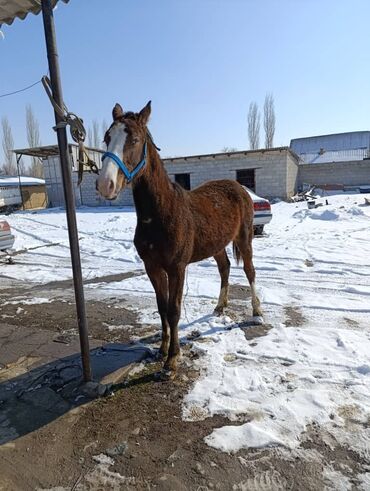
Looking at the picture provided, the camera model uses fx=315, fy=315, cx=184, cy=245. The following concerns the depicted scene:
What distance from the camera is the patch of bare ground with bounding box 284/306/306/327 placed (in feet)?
13.2

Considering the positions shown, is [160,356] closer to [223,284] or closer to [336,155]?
[223,284]

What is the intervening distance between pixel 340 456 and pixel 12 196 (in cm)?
A: 3114

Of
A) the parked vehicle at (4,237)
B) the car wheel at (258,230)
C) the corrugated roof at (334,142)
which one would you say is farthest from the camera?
the corrugated roof at (334,142)

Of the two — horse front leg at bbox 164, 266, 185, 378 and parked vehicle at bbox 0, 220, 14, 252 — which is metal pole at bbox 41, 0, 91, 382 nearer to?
horse front leg at bbox 164, 266, 185, 378

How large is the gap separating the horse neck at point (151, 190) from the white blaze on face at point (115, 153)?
459 millimetres

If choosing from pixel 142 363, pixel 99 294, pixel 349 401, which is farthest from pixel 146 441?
pixel 99 294

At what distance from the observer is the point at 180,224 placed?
3127mm

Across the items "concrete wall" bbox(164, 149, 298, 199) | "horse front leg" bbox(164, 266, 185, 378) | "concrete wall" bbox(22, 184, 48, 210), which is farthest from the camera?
"concrete wall" bbox(22, 184, 48, 210)

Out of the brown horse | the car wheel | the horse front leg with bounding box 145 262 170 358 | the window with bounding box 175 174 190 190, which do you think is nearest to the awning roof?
the brown horse

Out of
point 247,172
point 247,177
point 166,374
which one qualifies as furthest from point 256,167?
point 166,374

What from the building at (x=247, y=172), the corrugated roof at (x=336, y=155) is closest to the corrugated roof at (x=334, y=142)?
the corrugated roof at (x=336, y=155)

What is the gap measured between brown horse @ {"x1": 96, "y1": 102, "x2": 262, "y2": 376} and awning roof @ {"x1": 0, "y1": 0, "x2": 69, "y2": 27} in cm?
165

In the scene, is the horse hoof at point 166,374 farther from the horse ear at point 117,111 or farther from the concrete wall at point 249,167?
the concrete wall at point 249,167

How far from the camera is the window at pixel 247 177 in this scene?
69.6ft
